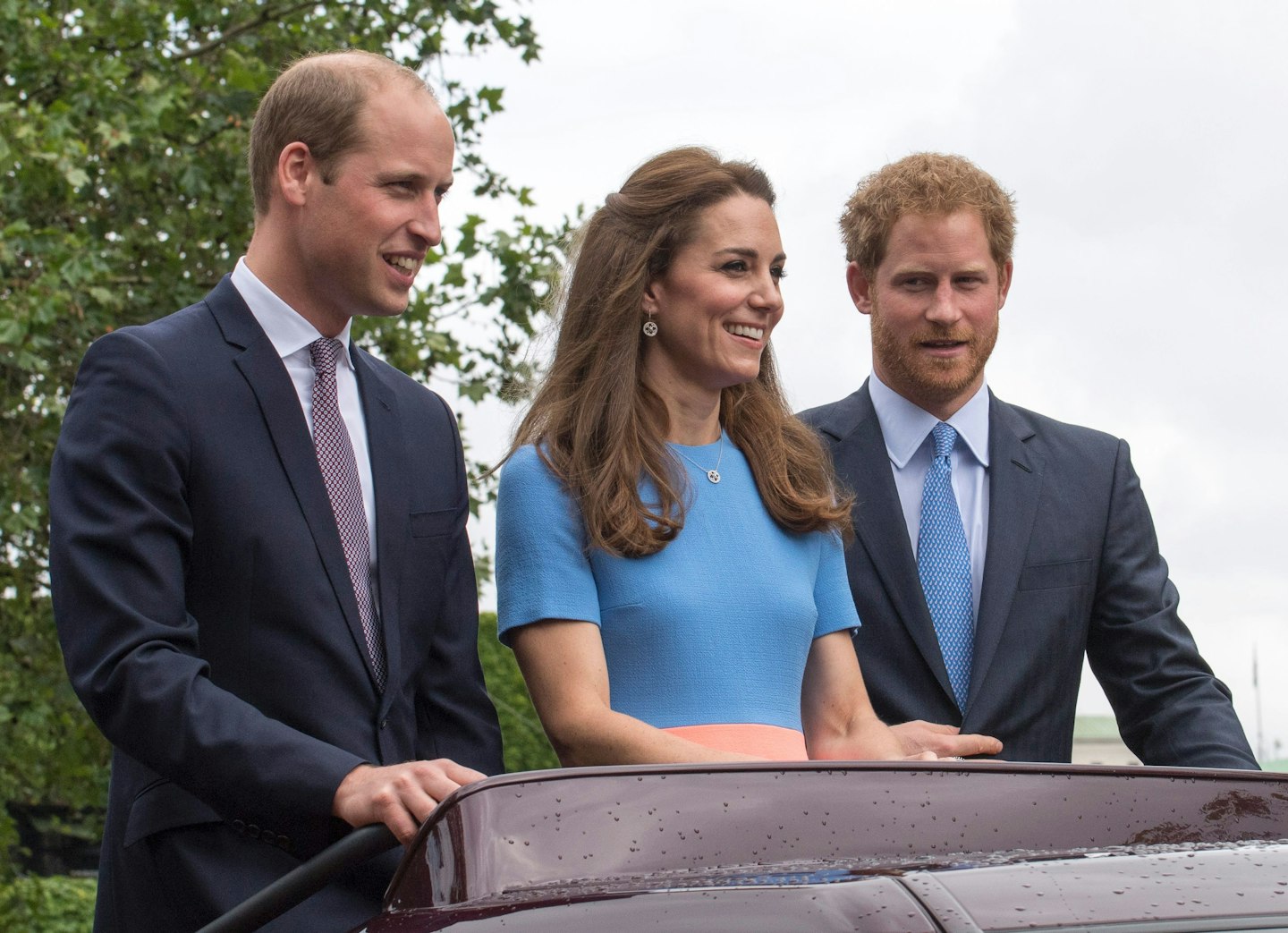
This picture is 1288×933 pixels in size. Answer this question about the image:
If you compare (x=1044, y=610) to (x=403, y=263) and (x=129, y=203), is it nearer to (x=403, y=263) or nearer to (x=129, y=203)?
(x=403, y=263)

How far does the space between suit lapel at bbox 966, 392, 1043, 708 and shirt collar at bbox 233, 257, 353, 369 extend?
148 centimetres

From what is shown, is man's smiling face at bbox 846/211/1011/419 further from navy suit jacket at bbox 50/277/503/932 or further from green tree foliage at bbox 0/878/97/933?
green tree foliage at bbox 0/878/97/933

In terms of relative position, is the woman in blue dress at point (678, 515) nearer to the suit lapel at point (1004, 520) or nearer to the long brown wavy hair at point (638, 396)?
the long brown wavy hair at point (638, 396)

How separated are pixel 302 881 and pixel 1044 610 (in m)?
1.95

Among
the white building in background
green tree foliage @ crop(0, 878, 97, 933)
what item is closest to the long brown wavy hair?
green tree foliage @ crop(0, 878, 97, 933)

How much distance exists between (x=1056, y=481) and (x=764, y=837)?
224cm

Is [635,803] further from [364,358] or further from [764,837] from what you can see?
[364,358]

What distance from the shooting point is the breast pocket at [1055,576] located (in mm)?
3641

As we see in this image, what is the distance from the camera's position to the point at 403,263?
295cm

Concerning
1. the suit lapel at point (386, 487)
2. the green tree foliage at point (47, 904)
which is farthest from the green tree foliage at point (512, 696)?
the suit lapel at point (386, 487)

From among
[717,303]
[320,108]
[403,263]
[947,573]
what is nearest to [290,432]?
[403,263]

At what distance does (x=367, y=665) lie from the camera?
2707 mm

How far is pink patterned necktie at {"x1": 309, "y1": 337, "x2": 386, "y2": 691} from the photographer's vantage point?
2.75 meters

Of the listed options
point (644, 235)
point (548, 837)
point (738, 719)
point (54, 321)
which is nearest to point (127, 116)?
point (54, 321)
